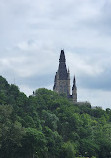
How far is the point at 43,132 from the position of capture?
127m

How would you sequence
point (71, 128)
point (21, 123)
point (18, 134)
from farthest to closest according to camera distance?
1. point (71, 128)
2. point (21, 123)
3. point (18, 134)

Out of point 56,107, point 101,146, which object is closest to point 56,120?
point 101,146

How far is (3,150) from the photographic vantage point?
108750 mm

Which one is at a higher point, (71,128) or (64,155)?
(71,128)

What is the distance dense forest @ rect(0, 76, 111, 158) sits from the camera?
109144 mm

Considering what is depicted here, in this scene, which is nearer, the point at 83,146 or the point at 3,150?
the point at 3,150

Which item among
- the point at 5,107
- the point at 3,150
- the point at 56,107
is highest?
the point at 56,107

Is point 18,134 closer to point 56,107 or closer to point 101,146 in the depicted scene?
point 101,146

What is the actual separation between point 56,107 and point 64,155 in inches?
1848

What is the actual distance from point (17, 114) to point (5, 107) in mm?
14323

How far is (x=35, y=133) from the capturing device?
4434 inches

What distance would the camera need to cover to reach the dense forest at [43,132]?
109144mm

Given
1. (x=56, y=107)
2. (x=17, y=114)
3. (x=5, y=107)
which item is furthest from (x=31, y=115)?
(x=56, y=107)

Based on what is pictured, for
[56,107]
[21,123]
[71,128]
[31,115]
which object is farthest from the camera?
[56,107]
